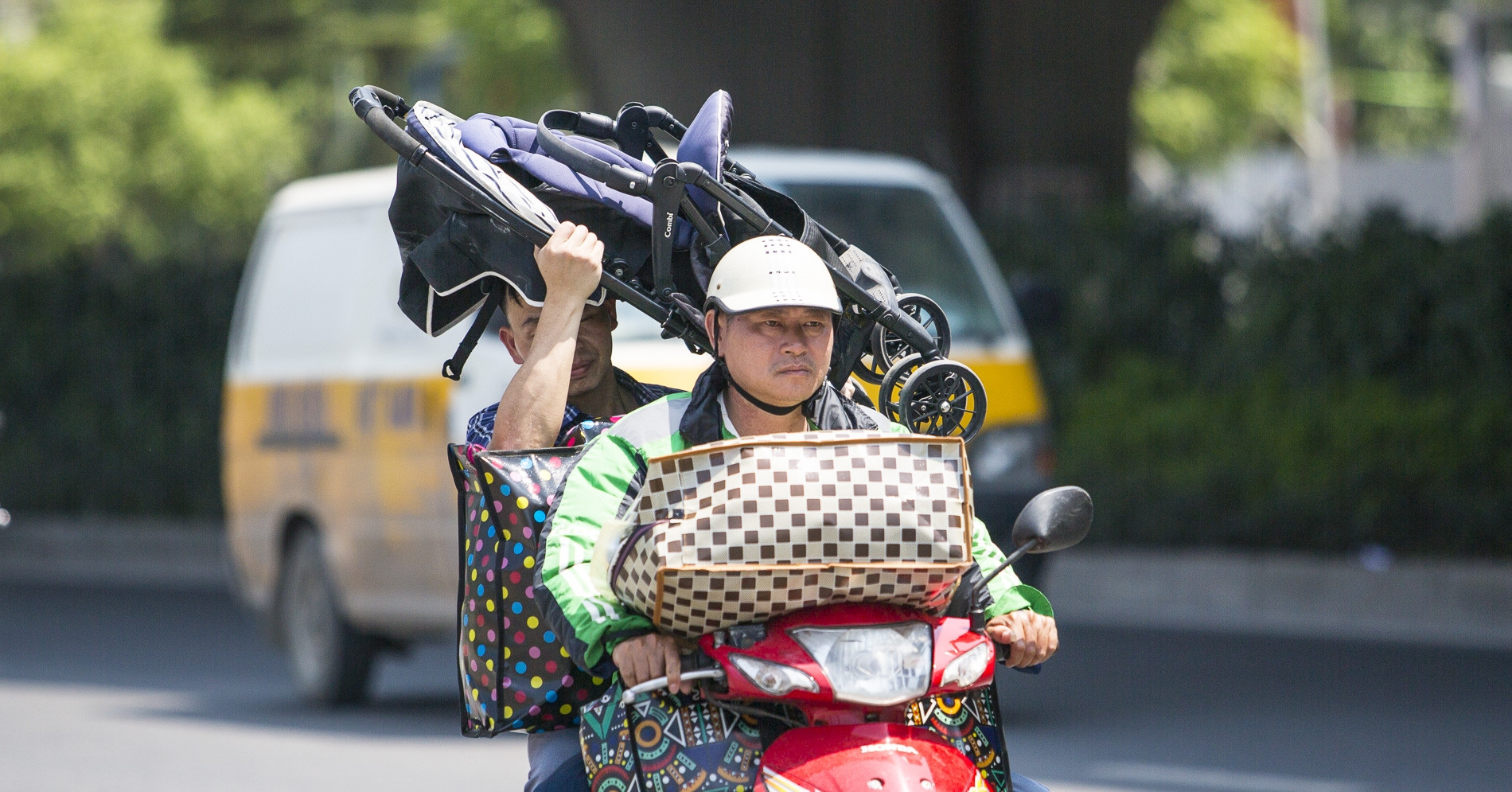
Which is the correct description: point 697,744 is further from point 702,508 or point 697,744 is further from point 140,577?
point 140,577

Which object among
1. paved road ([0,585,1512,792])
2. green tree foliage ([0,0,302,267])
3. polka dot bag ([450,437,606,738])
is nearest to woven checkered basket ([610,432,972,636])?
polka dot bag ([450,437,606,738])

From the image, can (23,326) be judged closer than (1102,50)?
No

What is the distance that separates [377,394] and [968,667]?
21.9 feet

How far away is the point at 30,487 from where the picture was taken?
19906 millimetres

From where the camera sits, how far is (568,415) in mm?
4434

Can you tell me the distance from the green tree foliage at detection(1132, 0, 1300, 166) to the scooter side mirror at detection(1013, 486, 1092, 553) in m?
40.3

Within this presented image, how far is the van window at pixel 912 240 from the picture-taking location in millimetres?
9695

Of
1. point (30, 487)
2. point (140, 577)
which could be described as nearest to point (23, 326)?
point (30, 487)

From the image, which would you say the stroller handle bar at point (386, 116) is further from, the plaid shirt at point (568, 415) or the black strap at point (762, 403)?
the black strap at point (762, 403)

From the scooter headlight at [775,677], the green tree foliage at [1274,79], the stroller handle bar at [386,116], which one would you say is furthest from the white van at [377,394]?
the green tree foliage at [1274,79]

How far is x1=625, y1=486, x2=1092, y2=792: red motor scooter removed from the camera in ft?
10.8

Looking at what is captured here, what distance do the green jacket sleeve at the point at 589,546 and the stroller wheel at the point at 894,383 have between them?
0.79 m

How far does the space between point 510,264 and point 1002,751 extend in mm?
1397

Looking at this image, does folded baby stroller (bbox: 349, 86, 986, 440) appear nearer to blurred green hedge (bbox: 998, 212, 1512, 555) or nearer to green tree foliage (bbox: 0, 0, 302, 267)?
blurred green hedge (bbox: 998, 212, 1512, 555)
